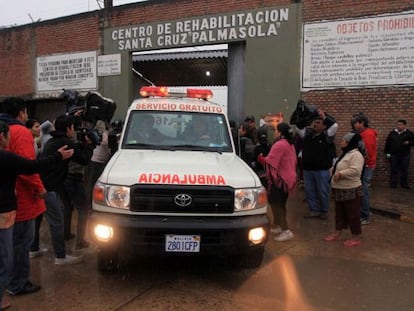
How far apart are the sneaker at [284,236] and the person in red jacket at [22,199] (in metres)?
3.28

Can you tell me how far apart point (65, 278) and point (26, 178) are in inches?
51.5

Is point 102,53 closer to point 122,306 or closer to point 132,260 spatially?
point 132,260

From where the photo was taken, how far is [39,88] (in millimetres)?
17672

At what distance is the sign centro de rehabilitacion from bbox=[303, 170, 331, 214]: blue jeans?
602 centimetres

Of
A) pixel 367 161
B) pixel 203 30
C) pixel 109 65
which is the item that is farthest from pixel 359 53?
pixel 109 65

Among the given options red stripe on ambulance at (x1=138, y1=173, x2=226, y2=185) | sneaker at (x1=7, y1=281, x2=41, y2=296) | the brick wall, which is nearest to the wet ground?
sneaker at (x1=7, y1=281, x2=41, y2=296)

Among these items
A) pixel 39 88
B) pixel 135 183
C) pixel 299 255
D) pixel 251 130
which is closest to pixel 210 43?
pixel 251 130

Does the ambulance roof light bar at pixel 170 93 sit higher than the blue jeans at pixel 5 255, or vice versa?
the ambulance roof light bar at pixel 170 93

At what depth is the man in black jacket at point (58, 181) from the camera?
4938mm

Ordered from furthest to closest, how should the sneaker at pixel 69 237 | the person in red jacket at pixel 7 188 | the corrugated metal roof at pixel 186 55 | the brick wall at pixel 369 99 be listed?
1. the corrugated metal roof at pixel 186 55
2. the brick wall at pixel 369 99
3. the sneaker at pixel 69 237
4. the person in red jacket at pixel 7 188

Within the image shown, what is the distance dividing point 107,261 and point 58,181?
3.62 feet

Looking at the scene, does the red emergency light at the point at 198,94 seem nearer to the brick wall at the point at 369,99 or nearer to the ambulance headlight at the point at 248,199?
the ambulance headlight at the point at 248,199

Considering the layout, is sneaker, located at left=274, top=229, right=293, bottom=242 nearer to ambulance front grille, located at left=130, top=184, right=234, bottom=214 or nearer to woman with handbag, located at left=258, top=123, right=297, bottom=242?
woman with handbag, located at left=258, top=123, right=297, bottom=242

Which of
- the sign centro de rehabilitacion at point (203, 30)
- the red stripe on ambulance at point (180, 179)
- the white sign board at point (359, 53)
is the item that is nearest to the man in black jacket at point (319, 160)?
the red stripe on ambulance at point (180, 179)
